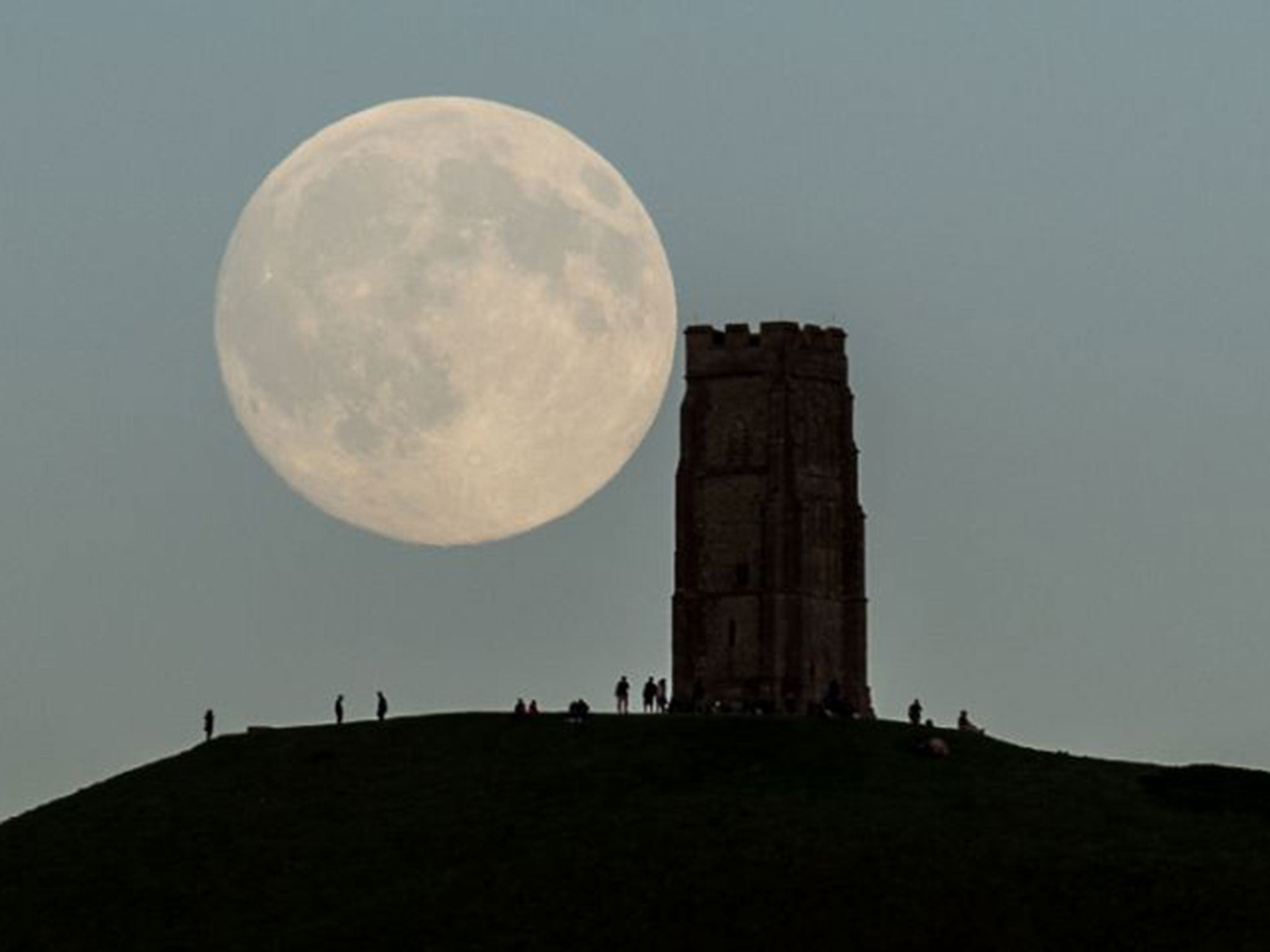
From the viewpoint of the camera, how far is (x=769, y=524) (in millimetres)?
163875

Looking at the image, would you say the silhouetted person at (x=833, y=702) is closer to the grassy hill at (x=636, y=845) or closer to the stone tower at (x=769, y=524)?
the grassy hill at (x=636, y=845)

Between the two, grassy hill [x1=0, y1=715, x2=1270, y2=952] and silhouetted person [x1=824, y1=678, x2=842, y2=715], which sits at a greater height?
silhouetted person [x1=824, y1=678, x2=842, y2=715]

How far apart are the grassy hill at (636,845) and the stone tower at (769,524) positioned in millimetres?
27032

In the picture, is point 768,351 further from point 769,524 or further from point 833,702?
point 833,702

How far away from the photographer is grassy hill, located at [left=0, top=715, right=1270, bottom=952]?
116 meters

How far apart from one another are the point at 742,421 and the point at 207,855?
147 ft

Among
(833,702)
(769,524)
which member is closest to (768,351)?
(769,524)

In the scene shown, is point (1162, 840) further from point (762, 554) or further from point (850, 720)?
point (762, 554)

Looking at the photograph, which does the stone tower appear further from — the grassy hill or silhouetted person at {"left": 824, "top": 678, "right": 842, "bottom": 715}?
the grassy hill

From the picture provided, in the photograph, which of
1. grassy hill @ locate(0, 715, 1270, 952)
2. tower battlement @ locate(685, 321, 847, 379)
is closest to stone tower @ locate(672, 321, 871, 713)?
tower battlement @ locate(685, 321, 847, 379)

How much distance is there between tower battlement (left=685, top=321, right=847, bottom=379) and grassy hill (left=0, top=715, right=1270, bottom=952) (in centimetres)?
3236

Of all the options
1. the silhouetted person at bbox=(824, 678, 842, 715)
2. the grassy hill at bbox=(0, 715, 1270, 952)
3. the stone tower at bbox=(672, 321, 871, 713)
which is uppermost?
the stone tower at bbox=(672, 321, 871, 713)

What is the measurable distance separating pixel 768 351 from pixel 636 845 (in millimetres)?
46078

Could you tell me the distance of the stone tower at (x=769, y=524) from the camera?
162375mm
